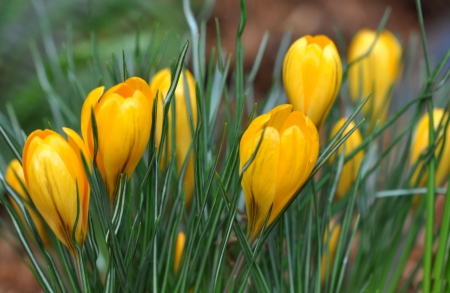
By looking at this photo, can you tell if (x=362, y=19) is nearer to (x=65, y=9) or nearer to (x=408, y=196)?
(x=65, y=9)

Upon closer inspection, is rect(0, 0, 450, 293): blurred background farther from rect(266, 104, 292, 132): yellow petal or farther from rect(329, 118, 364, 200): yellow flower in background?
rect(266, 104, 292, 132): yellow petal

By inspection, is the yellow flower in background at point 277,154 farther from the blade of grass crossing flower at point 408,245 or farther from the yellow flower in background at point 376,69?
the yellow flower in background at point 376,69

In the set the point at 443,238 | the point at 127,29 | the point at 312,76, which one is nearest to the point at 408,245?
the point at 443,238

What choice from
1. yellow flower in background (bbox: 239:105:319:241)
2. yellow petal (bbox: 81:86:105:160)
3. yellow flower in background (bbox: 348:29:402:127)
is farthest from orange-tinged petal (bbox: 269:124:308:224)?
yellow flower in background (bbox: 348:29:402:127)

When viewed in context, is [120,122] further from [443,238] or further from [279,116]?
[443,238]

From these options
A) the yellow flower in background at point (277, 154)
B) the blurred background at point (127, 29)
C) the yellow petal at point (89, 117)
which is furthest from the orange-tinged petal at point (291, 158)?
the blurred background at point (127, 29)
